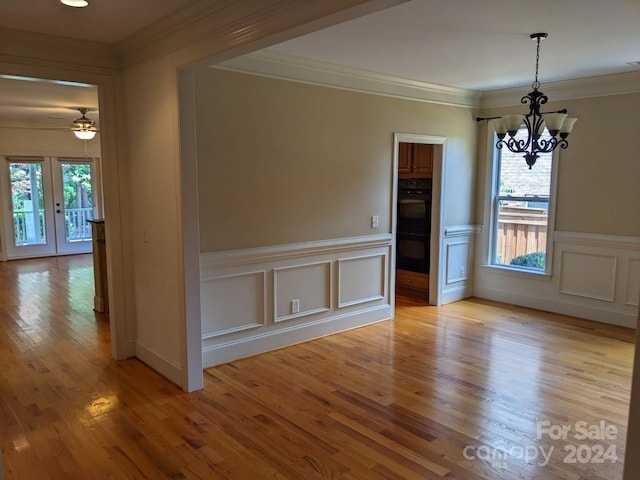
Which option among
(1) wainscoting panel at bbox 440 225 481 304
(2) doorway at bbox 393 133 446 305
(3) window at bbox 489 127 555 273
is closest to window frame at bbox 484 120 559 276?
(3) window at bbox 489 127 555 273

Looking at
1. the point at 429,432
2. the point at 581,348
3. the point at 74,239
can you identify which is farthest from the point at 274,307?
the point at 74,239

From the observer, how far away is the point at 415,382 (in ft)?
12.3

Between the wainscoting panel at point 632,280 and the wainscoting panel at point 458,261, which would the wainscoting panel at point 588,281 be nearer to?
the wainscoting panel at point 632,280

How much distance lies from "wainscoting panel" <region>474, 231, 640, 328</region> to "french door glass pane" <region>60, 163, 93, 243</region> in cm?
829

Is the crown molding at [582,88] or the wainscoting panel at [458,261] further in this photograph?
the wainscoting panel at [458,261]

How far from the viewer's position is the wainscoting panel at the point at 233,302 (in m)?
4.01

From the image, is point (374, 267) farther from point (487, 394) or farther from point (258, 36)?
point (258, 36)

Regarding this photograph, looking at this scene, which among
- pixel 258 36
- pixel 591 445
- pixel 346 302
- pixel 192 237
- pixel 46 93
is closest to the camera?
pixel 258 36

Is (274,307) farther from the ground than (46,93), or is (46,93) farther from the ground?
(46,93)

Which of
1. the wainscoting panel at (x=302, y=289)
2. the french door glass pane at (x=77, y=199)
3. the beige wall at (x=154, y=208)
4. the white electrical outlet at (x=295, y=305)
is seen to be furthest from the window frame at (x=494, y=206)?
the french door glass pane at (x=77, y=199)

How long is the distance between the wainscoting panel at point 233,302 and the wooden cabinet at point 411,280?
9.02 ft

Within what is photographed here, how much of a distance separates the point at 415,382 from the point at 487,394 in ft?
1.73

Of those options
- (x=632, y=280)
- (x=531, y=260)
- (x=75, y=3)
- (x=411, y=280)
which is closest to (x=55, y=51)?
(x=75, y=3)

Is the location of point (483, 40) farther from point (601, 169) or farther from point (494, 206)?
point (494, 206)
